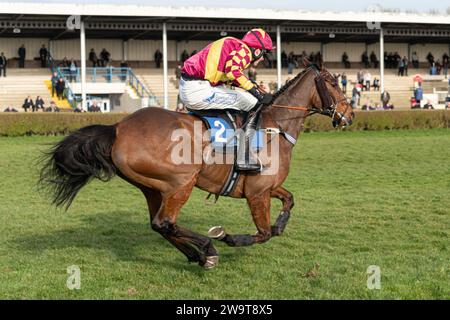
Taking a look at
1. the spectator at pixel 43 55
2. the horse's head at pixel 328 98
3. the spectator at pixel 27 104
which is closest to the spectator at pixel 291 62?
the spectator at pixel 43 55

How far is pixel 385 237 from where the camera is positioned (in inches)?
275

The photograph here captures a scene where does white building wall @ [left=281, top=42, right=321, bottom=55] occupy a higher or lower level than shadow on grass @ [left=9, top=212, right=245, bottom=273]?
higher

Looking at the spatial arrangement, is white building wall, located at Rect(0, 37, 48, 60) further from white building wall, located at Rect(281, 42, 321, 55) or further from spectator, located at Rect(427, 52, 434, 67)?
spectator, located at Rect(427, 52, 434, 67)

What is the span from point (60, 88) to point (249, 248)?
74.0ft

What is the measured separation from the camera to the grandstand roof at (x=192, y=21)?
28.4 m

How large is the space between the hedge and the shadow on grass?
11.6 meters

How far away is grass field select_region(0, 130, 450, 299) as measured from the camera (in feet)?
16.5

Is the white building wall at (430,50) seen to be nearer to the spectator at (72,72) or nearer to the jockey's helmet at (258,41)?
the spectator at (72,72)

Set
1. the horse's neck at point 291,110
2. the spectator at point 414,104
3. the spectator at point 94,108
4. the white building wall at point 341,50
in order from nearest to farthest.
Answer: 1. the horse's neck at point 291,110
2. the spectator at point 94,108
3. the spectator at point 414,104
4. the white building wall at point 341,50

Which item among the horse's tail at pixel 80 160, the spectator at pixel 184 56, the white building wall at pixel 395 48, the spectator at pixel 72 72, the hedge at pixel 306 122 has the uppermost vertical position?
the white building wall at pixel 395 48

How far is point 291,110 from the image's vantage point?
6.23 m

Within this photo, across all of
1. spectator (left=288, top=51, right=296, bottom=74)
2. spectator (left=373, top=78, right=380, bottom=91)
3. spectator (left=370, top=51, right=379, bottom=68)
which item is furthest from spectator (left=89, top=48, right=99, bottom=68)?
spectator (left=370, top=51, right=379, bottom=68)

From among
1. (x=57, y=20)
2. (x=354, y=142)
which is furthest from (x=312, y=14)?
(x=354, y=142)

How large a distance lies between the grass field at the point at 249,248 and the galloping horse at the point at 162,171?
1.10ft
